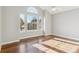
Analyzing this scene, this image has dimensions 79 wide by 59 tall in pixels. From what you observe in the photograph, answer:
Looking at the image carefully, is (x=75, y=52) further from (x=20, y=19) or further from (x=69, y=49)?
(x=20, y=19)

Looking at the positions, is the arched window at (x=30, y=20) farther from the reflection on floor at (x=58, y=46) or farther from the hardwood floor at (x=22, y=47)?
the reflection on floor at (x=58, y=46)

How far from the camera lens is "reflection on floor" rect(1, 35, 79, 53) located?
5.38ft

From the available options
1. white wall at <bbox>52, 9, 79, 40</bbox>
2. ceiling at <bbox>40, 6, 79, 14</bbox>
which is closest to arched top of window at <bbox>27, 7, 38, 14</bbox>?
ceiling at <bbox>40, 6, 79, 14</bbox>

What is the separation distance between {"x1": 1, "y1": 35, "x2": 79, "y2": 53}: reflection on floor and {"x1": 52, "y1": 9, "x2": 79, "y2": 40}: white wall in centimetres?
12

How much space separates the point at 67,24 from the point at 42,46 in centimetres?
65

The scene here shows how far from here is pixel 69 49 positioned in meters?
1.66

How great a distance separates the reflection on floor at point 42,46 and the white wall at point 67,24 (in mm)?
122

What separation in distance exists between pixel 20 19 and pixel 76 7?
1050 millimetres

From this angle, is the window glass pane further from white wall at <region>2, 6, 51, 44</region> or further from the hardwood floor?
the hardwood floor

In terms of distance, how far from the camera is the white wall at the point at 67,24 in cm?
167

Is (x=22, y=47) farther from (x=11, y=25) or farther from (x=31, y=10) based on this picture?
(x=31, y=10)
